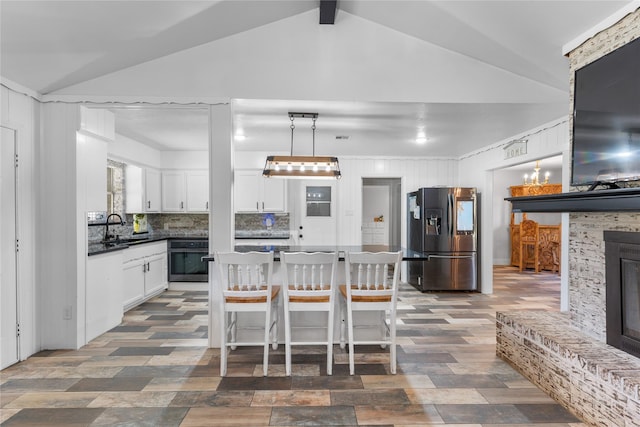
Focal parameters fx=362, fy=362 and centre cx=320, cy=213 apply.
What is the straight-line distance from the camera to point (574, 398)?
2289mm

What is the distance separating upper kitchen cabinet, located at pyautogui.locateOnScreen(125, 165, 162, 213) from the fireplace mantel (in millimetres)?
5411

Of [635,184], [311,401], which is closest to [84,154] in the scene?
[311,401]

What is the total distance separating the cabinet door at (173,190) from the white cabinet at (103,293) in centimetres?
223

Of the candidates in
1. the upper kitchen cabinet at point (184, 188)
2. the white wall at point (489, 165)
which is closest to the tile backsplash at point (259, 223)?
the upper kitchen cabinet at point (184, 188)

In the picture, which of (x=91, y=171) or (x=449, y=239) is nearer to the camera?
(x=91, y=171)

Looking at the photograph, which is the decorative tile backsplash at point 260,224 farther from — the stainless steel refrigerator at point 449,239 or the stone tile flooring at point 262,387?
the stone tile flooring at point 262,387

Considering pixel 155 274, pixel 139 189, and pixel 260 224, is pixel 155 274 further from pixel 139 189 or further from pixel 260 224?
pixel 260 224

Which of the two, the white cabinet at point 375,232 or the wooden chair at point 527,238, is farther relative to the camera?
the white cabinet at point 375,232

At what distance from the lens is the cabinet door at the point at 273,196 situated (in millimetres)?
6387

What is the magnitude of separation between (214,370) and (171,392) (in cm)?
42

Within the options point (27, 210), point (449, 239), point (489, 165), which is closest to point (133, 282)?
point (27, 210)

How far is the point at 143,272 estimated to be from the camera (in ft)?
16.7

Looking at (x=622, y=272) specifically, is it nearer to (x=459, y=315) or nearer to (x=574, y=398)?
(x=574, y=398)

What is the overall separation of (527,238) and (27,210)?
29.0ft
